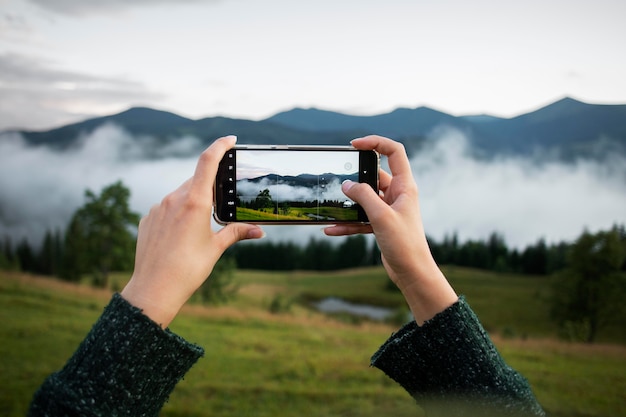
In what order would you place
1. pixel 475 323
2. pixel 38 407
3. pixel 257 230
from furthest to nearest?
pixel 257 230, pixel 475 323, pixel 38 407

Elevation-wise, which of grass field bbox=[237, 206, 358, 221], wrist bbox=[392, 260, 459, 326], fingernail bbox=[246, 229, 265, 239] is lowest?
wrist bbox=[392, 260, 459, 326]

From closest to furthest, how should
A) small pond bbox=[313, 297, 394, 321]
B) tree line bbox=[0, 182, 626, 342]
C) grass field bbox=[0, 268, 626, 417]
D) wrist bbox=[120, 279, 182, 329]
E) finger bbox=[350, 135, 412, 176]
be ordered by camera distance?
1. wrist bbox=[120, 279, 182, 329]
2. finger bbox=[350, 135, 412, 176]
3. grass field bbox=[0, 268, 626, 417]
4. small pond bbox=[313, 297, 394, 321]
5. tree line bbox=[0, 182, 626, 342]

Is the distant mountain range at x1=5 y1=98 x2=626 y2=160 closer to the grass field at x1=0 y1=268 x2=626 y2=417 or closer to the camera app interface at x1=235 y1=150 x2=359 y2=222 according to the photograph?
the grass field at x1=0 y1=268 x2=626 y2=417

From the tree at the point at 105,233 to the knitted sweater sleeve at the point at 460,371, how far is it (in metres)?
18.6

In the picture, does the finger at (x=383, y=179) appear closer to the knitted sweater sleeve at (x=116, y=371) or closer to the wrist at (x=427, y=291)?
the wrist at (x=427, y=291)

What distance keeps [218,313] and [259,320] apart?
1.14m

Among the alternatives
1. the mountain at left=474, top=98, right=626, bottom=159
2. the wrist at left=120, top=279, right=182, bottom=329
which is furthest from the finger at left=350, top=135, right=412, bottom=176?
the mountain at left=474, top=98, right=626, bottom=159

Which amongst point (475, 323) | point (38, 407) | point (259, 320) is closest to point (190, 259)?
point (38, 407)

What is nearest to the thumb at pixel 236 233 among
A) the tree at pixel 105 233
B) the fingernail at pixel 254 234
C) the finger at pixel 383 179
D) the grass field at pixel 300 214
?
the fingernail at pixel 254 234

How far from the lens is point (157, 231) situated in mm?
1304

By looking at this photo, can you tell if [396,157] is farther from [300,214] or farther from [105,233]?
[105,233]

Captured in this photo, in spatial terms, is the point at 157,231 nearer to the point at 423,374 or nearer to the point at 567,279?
the point at 423,374

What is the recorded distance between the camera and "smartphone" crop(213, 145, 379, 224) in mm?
2150

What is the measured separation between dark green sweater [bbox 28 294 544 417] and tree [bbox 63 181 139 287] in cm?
1857
